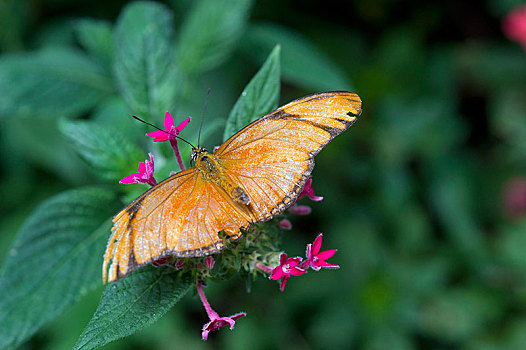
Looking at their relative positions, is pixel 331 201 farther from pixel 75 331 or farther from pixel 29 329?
pixel 29 329

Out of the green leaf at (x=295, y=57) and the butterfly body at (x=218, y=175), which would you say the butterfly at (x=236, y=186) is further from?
the green leaf at (x=295, y=57)

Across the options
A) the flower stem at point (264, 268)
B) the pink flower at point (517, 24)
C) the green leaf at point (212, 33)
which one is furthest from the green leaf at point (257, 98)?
the pink flower at point (517, 24)

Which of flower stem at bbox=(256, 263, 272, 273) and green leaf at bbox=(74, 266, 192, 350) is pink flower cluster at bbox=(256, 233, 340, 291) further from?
green leaf at bbox=(74, 266, 192, 350)

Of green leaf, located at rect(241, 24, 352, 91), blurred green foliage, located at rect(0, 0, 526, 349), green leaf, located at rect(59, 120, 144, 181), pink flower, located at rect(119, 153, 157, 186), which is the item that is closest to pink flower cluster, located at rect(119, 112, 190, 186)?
pink flower, located at rect(119, 153, 157, 186)

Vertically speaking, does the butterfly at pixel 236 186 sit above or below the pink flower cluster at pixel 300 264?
above

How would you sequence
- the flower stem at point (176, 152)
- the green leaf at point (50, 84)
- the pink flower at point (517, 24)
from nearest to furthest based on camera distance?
1. the flower stem at point (176, 152)
2. the green leaf at point (50, 84)
3. the pink flower at point (517, 24)

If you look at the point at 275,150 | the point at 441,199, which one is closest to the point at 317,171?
the point at 441,199

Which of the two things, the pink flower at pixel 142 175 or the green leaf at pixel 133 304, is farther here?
the pink flower at pixel 142 175
